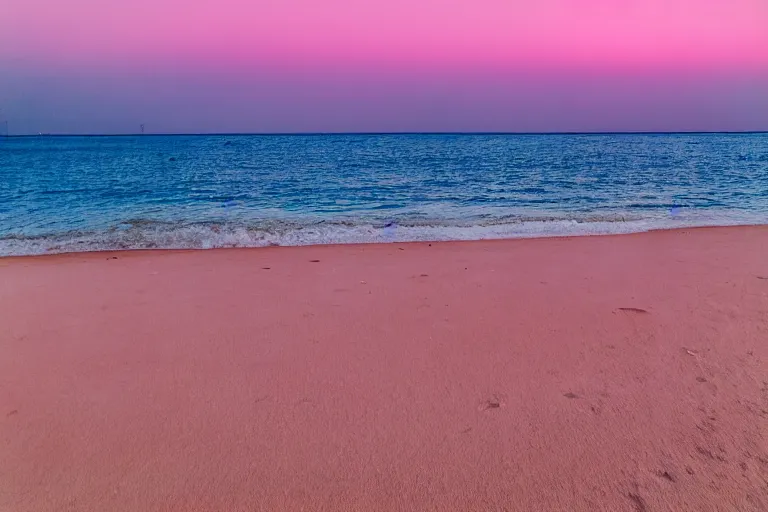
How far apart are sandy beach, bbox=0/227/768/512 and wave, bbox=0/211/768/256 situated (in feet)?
15.5

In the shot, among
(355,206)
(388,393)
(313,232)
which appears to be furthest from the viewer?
(355,206)

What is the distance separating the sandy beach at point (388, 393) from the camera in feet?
9.50

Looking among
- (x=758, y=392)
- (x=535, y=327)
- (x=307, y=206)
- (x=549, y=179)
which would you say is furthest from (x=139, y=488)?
(x=549, y=179)

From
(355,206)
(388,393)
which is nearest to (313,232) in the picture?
(355,206)

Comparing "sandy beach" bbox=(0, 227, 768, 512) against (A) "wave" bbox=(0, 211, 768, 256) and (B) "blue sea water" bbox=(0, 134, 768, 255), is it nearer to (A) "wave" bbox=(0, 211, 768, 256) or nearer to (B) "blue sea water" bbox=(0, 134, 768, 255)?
(A) "wave" bbox=(0, 211, 768, 256)

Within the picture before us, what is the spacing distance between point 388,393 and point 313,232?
8.85m

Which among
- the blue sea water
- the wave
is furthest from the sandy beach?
the blue sea water

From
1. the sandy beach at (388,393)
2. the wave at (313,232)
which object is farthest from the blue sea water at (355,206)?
the sandy beach at (388,393)

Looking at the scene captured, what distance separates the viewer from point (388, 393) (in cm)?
389

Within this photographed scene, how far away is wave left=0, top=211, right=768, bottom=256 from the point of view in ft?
38.2

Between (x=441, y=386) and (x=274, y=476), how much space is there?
1.48m

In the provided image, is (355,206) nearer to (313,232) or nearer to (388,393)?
(313,232)

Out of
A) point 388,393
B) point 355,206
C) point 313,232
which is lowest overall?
point 355,206

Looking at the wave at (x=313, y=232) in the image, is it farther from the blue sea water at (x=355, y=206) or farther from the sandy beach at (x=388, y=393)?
the sandy beach at (x=388, y=393)
